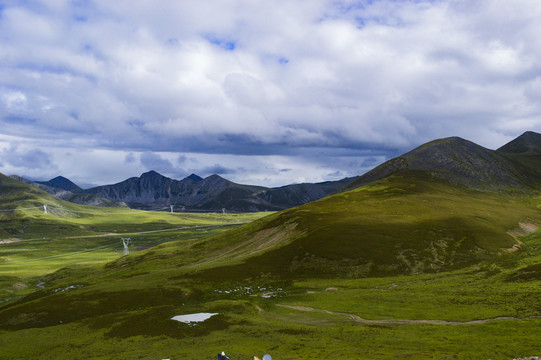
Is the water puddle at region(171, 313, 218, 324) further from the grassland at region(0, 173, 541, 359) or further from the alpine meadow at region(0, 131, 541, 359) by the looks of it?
the grassland at region(0, 173, 541, 359)

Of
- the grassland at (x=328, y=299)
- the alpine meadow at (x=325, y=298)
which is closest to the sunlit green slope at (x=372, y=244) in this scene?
the grassland at (x=328, y=299)

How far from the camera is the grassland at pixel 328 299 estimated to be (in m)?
62.1

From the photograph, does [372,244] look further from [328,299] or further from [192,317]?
[192,317]

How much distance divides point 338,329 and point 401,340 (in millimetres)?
13025

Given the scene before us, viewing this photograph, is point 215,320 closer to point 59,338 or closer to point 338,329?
point 338,329

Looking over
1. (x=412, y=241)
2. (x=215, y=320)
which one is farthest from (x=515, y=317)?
(x=412, y=241)

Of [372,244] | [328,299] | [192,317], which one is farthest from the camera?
[372,244]

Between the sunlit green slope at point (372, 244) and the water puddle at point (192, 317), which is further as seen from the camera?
the sunlit green slope at point (372, 244)

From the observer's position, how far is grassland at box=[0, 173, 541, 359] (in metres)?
62.1

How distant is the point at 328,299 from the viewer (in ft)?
320

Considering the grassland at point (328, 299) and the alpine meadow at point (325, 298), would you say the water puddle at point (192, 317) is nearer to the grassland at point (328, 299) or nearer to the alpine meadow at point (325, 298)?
the alpine meadow at point (325, 298)

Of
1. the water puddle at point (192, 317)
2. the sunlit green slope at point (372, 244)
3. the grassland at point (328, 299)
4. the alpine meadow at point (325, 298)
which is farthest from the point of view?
the sunlit green slope at point (372, 244)

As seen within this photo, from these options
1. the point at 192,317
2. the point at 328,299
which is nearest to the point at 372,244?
the point at 328,299

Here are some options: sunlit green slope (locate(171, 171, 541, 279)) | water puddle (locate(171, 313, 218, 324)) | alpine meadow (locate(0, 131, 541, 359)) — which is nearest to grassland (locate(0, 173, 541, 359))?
alpine meadow (locate(0, 131, 541, 359))
